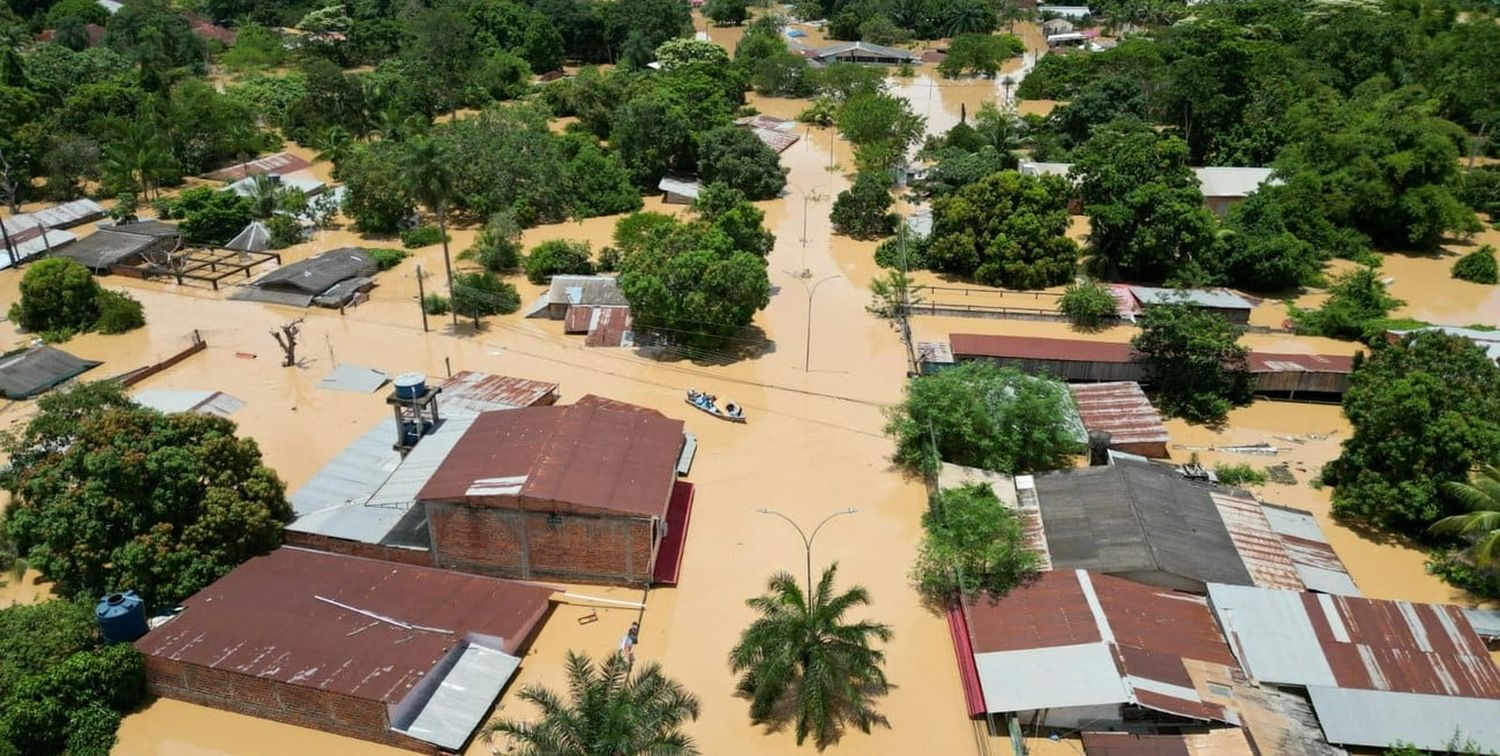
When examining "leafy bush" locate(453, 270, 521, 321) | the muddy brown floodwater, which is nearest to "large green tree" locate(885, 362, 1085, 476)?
the muddy brown floodwater

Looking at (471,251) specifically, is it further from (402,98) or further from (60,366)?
(402,98)

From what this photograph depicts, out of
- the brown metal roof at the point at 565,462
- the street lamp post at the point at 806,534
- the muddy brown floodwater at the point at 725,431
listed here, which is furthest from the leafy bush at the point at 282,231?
the street lamp post at the point at 806,534

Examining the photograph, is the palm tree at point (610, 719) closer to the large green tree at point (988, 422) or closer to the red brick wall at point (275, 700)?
the red brick wall at point (275, 700)

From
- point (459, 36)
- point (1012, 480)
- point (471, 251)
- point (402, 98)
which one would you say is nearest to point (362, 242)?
point (471, 251)

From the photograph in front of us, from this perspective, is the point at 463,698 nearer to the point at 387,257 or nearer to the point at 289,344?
the point at 289,344

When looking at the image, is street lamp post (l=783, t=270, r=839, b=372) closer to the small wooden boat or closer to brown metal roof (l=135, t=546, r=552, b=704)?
the small wooden boat

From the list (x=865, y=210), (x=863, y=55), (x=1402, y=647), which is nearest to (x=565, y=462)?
(x=1402, y=647)
